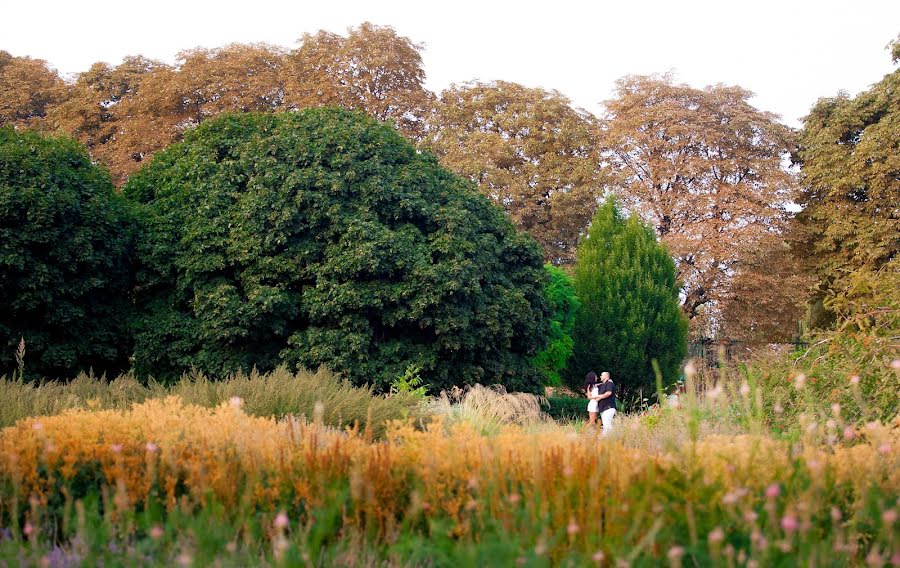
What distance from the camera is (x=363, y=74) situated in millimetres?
27422

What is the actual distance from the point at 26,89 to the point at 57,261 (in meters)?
19.0

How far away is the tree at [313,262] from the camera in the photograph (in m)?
13.9

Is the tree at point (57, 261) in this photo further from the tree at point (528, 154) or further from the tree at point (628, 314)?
the tree at point (528, 154)

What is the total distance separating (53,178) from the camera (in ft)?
44.5

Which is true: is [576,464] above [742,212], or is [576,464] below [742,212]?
below

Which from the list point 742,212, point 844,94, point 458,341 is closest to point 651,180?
point 742,212

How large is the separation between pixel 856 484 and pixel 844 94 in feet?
93.3

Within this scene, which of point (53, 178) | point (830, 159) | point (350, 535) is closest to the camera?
point (350, 535)

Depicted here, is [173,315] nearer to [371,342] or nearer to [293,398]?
[371,342]

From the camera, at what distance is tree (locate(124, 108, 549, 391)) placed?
1391cm

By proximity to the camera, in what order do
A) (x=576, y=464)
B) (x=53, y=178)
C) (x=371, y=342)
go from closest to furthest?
(x=576, y=464), (x=53, y=178), (x=371, y=342)

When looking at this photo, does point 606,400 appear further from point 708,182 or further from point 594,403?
point 708,182

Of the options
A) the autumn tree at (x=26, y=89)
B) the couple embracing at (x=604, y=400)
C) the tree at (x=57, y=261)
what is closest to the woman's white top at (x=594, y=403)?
the couple embracing at (x=604, y=400)

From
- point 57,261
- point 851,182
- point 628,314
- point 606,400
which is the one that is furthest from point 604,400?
point 851,182
